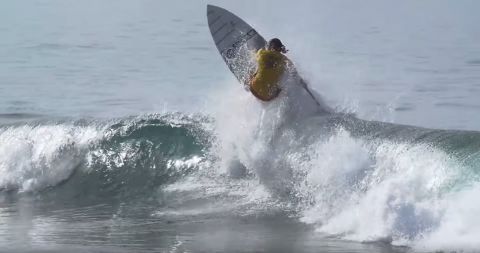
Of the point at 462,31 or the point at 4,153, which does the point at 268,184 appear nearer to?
the point at 4,153

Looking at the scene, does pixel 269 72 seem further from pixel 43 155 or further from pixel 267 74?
pixel 43 155

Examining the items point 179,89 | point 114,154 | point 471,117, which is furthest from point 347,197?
point 179,89

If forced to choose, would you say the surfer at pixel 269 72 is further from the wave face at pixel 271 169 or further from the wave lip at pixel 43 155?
the wave lip at pixel 43 155

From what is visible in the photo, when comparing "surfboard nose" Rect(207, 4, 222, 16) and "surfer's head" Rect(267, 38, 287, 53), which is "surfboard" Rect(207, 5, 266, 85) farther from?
"surfer's head" Rect(267, 38, 287, 53)

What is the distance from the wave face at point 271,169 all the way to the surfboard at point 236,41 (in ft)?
2.07

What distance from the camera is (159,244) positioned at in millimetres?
10109

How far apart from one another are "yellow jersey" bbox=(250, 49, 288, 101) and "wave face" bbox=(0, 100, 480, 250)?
0.80 feet

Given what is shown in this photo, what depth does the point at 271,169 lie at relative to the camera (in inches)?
503

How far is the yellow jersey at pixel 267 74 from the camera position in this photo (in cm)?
1327

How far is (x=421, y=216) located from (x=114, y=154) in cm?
607

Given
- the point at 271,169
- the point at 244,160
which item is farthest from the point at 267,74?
the point at 271,169

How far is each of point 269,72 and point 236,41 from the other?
5.99ft

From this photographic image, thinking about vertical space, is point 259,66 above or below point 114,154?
above

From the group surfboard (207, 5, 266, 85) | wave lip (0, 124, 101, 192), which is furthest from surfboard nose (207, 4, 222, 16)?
wave lip (0, 124, 101, 192)
